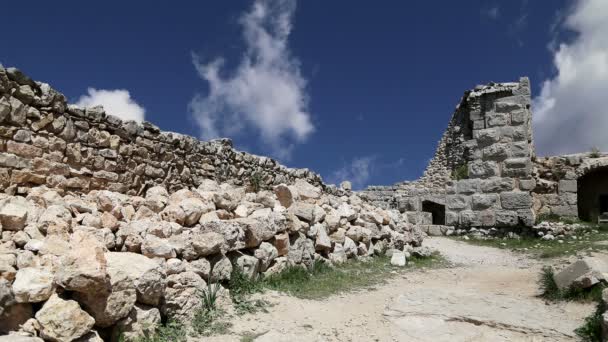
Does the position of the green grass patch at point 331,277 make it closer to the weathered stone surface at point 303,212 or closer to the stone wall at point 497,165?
the weathered stone surface at point 303,212

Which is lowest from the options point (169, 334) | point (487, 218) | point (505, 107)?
point (169, 334)

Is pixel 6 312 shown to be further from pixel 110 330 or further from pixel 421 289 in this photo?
pixel 421 289

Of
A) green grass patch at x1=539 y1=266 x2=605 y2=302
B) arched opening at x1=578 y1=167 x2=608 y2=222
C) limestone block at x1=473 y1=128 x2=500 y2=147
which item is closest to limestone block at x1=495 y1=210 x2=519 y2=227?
limestone block at x1=473 y1=128 x2=500 y2=147

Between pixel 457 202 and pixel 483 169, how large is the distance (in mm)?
1091

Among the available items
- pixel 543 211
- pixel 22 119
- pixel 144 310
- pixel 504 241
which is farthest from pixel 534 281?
pixel 22 119

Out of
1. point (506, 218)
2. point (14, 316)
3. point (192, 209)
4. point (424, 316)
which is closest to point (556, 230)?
point (506, 218)

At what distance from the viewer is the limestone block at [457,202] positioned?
11672 millimetres

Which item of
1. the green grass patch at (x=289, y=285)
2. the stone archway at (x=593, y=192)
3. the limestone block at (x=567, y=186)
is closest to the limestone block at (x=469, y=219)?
the limestone block at (x=567, y=186)

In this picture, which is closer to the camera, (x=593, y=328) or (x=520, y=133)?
(x=593, y=328)

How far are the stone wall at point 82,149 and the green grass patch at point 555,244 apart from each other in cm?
668

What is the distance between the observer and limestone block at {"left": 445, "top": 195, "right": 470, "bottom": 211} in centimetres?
1167

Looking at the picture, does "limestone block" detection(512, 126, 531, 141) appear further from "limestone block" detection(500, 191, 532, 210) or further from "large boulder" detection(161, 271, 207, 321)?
"large boulder" detection(161, 271, 207, 321)

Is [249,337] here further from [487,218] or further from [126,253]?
[487,218]

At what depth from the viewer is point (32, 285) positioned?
10.2ft
